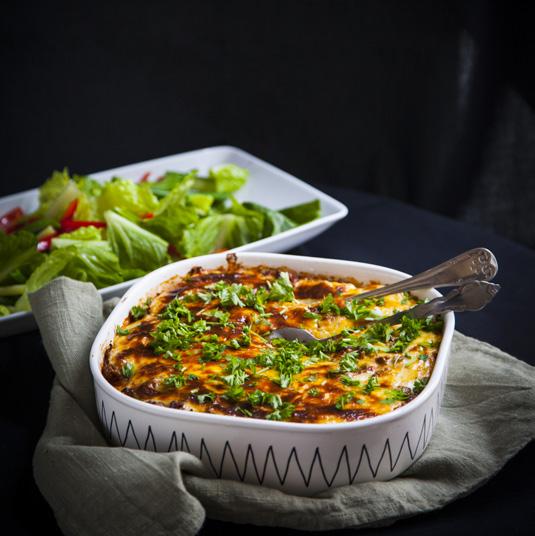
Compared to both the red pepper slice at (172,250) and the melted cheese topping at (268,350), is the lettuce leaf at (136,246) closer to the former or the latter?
the red pepper slice at (172,250)

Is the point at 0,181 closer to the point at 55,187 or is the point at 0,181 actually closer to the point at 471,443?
the point at 55,187

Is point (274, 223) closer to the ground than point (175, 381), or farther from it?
closer to the ground

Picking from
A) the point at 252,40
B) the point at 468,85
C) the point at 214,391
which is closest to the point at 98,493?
the point at 214,391

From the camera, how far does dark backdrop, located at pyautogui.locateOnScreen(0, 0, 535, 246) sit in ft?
17.3

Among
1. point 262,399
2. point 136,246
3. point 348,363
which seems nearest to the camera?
point 262,399

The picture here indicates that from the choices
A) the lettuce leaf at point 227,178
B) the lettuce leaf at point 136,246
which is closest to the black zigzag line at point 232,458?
the lettuce leaf at point 136,246

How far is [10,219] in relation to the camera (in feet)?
13.0

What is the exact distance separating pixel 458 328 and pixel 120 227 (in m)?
1.47

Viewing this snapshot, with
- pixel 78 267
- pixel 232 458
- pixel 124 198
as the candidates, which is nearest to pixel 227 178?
pixel 124 198

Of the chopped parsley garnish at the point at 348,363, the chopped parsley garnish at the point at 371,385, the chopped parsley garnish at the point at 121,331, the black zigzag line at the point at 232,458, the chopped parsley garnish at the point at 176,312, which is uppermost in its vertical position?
the chopped parsley garnish at the point at 348,363

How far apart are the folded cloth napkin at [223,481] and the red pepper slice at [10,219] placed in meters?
1.49

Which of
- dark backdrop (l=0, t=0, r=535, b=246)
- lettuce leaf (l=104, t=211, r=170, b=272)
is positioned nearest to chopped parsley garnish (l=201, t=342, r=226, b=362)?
lettuce leaf (l=104, t=211, r=170, b=272)

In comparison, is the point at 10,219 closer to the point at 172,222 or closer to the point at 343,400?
the point at 172,222

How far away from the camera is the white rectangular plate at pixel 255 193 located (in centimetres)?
343
